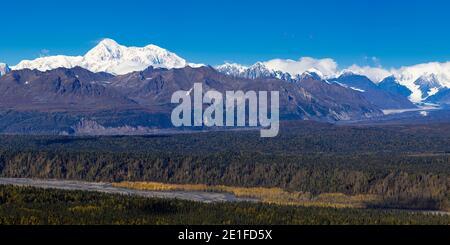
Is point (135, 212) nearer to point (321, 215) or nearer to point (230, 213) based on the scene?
point (230, 213)

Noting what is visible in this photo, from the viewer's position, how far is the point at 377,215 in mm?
196125

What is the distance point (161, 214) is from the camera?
182m

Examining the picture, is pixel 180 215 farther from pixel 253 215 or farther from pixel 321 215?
pixel 321 215

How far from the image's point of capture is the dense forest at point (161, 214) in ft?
540

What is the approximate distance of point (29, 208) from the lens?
179625mm

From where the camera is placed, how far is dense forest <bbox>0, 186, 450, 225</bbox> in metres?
165

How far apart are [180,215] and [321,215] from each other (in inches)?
1171
